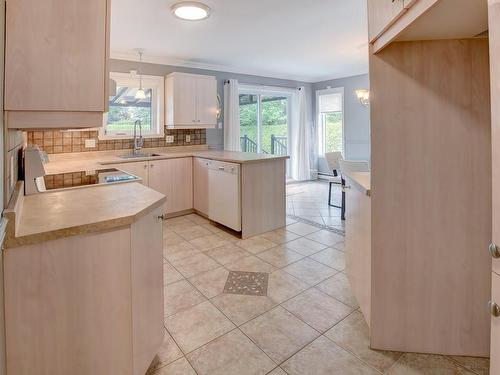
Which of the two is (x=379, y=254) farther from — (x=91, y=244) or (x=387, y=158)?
(x=91, y=244)

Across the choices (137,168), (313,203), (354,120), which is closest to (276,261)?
(137,168)

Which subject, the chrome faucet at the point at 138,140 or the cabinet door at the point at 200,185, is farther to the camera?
the chrome faucet at the point at 138,140

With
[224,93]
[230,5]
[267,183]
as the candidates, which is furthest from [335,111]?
[230,5]

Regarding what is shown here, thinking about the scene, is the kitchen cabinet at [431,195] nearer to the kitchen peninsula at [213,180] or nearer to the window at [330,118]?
the kitchen peninsula at [213,180]

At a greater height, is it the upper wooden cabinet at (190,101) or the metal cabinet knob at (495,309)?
the upper wooden cabinet at (190,101)

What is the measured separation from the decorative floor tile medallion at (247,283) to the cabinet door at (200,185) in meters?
1.68

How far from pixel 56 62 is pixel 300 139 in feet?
19.3

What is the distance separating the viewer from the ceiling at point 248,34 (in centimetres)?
291

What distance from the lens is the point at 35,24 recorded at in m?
1.21

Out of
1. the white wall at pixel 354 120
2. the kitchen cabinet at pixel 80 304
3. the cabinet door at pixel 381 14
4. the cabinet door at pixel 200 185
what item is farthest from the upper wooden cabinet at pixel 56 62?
the white wall at pixel 354 120

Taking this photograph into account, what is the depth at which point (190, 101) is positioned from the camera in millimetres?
4574

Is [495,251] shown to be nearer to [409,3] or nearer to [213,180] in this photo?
[409,3]

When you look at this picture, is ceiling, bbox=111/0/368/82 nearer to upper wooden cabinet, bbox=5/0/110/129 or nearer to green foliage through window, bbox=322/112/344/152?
green foliage through window, bbox=322/112/344/152

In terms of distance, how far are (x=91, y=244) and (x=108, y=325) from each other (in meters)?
0.34
